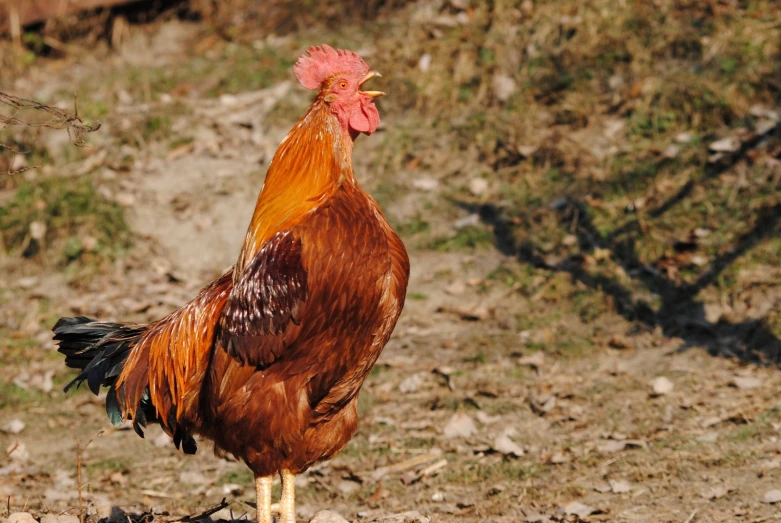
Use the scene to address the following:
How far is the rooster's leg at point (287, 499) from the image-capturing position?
4.04 m

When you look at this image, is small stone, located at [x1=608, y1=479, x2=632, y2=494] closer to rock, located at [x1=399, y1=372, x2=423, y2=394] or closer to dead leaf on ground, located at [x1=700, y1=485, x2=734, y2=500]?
dead leaf on ground, located at [x1=700, y1=485, x2=734, y2=500]

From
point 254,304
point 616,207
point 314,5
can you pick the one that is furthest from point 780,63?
point 254,304

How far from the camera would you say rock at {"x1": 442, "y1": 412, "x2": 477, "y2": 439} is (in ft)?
18.3

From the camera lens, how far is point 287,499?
4.07 meters

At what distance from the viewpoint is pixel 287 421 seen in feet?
12.5

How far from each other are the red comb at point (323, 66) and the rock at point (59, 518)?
213 cm

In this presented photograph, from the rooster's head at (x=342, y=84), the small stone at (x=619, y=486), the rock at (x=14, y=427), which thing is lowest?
the rock at (x=14, y=427)

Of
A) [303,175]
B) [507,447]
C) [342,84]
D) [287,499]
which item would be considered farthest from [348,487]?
[342,84]

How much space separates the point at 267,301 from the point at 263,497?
893mm

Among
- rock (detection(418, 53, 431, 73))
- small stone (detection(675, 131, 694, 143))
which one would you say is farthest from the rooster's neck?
rock (detection(418, 53, 431, 73))

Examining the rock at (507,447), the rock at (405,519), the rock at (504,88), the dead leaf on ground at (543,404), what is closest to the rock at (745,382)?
the dead leaf on ground at (543,404)

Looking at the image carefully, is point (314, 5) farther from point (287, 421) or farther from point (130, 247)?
point (287, 421)

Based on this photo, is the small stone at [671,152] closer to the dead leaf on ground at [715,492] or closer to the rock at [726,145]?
the rock at [726,145]

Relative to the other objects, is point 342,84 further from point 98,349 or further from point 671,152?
point 671,152
